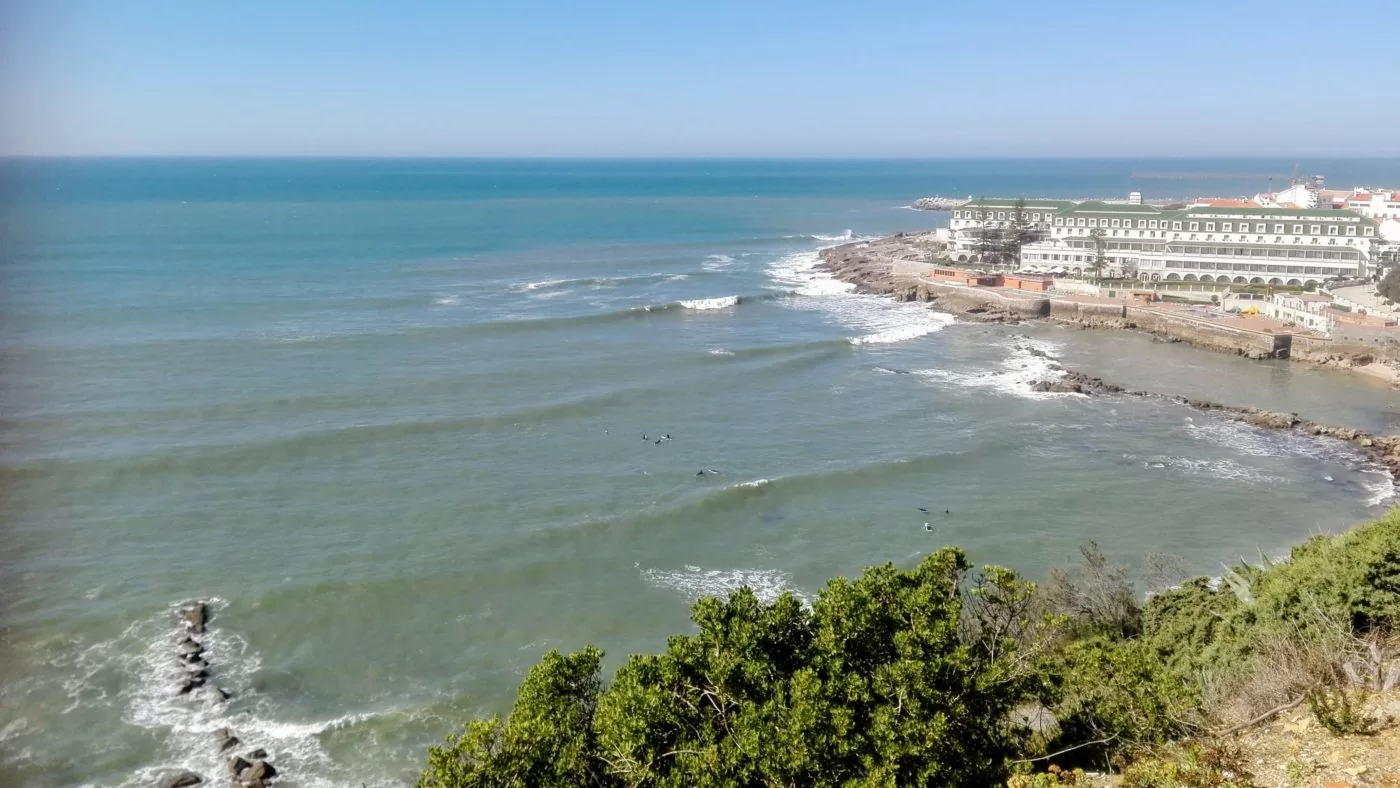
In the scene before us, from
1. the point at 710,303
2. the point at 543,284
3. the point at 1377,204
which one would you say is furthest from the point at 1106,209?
the point at 543,284

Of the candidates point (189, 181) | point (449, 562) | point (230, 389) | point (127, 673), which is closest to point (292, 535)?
point (449, 562)

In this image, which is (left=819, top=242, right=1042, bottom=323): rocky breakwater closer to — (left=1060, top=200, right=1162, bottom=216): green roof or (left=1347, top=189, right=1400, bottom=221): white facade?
(left=1060, top=200, right=1162, bottom=216): green roof

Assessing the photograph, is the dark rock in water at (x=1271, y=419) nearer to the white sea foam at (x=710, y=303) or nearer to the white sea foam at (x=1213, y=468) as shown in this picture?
the white sea foam at (x=1213, y=468)

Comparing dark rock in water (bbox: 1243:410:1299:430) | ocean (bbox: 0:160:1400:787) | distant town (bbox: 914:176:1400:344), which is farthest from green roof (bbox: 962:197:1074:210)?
dark rock in water (bbox: 1243:410:1299:430)

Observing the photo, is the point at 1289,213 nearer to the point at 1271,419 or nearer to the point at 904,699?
the point at 1271,419

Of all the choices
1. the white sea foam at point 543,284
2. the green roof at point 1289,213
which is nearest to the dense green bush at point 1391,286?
the green roof at point 1289,213
